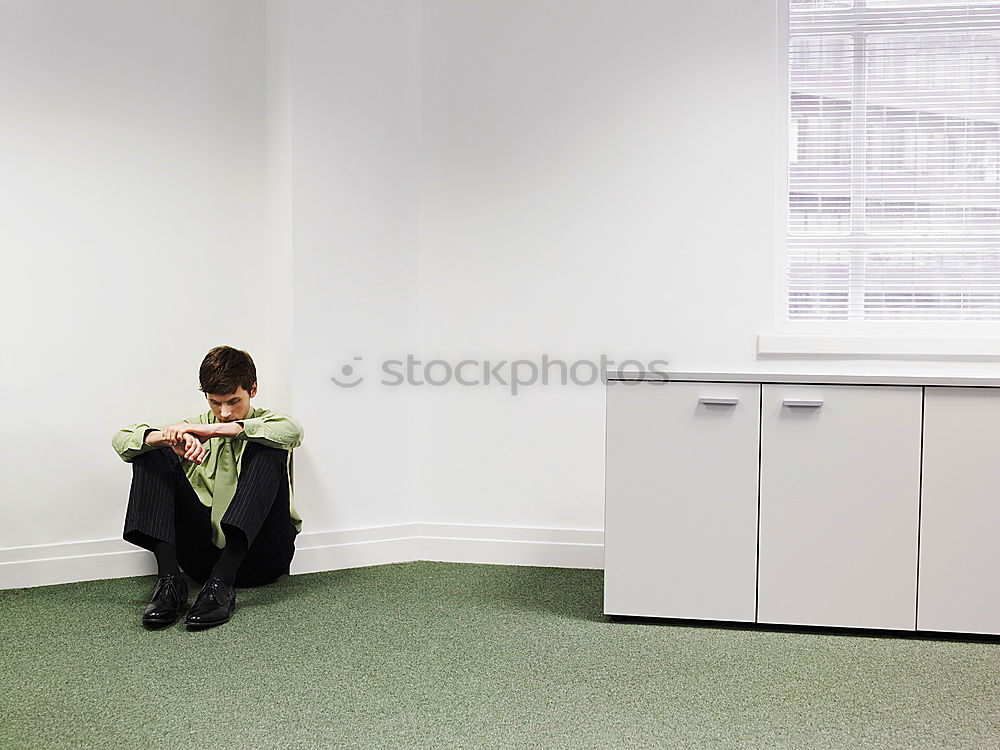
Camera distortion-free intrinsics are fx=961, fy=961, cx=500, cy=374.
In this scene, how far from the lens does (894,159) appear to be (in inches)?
133

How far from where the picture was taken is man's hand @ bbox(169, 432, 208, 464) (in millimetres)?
2750

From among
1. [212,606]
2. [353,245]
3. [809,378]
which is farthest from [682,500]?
[353,245]

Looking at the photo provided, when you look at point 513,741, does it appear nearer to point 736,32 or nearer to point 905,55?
point 736,32

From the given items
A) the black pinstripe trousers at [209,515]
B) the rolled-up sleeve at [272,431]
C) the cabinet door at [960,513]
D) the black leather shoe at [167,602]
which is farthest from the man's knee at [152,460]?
the cabinet door at [960,513]

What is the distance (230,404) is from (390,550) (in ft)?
2.77

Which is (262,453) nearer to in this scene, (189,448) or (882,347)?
(189,448)

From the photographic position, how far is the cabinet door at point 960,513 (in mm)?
2586

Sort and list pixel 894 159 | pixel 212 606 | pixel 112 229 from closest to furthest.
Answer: pixel 212 606 → pixel 112 229 → pixel 894 159

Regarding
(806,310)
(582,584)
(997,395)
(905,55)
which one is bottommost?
(582,584)

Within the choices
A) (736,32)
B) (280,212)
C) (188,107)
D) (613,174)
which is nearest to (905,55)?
(736,32)

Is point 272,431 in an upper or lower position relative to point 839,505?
upper

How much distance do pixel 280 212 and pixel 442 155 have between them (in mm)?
631

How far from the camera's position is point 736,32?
11.0 ft

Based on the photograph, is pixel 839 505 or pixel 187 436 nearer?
pixel 839 505
